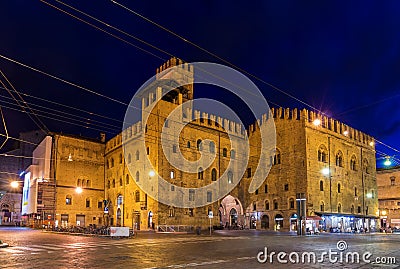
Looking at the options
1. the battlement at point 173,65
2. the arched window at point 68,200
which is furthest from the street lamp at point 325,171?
the arched window at point 68,200

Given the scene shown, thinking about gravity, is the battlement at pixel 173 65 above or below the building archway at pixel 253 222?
above

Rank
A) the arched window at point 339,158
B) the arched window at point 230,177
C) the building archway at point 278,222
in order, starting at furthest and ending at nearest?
the arched window at point 339,158
the arched window at point 230,177
the building archway at point 278,222

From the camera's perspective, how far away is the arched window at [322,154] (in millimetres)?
49131

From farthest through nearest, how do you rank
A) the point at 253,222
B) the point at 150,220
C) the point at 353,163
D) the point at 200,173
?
the point at 353,163 < the point at 253,222 < the point at 200,173 < the point at 150,220

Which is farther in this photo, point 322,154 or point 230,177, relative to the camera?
point 230,177

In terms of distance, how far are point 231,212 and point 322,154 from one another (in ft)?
48.5

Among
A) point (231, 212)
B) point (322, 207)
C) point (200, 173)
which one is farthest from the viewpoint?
point (231, 212)

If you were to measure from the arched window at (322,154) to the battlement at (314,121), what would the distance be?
2687 mm

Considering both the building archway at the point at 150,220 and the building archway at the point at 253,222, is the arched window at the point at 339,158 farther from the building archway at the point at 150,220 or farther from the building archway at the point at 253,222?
the building archway at the point at 150,220

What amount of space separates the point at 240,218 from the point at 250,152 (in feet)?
29.8

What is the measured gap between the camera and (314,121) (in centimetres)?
4781

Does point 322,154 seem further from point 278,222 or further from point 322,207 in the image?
point 278,222

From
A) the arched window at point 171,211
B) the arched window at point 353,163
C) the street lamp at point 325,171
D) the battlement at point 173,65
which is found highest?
the battlement at point 173,65

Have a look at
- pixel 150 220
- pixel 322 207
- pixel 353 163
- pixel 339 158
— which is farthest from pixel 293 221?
pixel 150 220
